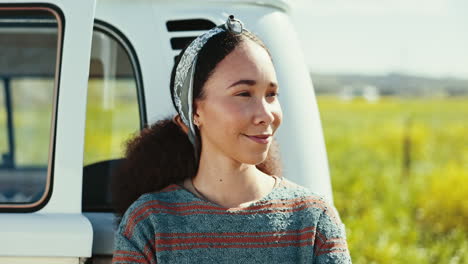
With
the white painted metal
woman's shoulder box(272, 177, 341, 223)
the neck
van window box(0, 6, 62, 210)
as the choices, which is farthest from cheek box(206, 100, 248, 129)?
van window box(0, 6, 62, 210)

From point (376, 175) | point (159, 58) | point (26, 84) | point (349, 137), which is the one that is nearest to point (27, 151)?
point (26, 84)

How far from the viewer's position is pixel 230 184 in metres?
1.99

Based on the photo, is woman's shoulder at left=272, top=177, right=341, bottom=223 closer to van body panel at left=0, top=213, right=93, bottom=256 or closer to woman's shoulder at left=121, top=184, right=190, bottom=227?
woman's shoulder at left=121, top=184, right=190, bottom=227

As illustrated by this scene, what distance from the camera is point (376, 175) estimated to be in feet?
41.1

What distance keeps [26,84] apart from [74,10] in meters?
2.58

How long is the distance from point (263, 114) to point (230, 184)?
0.77 feet

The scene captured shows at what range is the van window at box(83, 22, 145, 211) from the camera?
2.48 m

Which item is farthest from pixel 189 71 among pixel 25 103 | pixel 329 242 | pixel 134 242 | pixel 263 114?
pixel 25 103

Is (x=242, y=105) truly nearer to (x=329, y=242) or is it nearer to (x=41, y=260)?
(x=329, y=242)

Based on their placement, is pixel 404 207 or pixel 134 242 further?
pixel 404 207

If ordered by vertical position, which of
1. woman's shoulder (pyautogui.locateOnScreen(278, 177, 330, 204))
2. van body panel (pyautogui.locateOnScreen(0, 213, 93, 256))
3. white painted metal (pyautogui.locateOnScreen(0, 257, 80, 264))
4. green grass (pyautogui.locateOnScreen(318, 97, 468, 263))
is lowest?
green grass (pyautogui.locateOnScreen(318, 97, 468, 263))

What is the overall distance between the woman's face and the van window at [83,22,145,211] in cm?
→ 51

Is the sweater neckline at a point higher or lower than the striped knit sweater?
higher

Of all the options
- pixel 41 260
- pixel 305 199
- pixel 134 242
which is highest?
pixel 305 199
